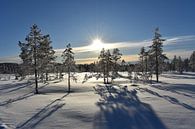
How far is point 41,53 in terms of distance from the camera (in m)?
48.9

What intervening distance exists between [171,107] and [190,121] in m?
6.30

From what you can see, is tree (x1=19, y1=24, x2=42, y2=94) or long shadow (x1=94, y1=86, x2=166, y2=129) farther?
tree (x1=19, y1=24, x2=42, y2=94)

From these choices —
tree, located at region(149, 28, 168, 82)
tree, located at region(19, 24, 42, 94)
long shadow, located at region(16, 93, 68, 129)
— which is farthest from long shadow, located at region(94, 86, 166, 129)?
tree, located at region(149, 28, 168, 82)

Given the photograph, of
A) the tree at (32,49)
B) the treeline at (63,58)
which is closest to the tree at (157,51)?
the treeline at (63,58)

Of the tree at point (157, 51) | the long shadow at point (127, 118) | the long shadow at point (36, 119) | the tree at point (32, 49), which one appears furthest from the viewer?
the tree at point (157, 51)

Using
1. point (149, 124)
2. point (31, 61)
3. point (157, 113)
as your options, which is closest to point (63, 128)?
point (149, 124)

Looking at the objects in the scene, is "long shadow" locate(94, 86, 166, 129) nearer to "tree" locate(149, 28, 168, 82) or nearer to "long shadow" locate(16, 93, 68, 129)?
"long shadow" locate(16, 93, 68, 129)

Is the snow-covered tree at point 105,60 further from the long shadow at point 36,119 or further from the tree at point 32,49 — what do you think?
the long shadow at point 36,119

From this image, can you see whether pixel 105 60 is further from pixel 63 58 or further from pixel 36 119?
pixel 36 119

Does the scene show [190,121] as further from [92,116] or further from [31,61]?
[31,61]

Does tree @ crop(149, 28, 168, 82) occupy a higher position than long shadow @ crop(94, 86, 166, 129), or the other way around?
tree @ crop(149, 28, 168, 82)

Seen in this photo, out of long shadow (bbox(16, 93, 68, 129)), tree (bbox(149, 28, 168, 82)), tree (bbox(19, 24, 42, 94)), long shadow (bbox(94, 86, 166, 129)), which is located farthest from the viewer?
tree (bbox(149, 28, 168, 82))

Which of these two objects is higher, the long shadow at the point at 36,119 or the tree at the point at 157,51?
the tree at the point at 157,51

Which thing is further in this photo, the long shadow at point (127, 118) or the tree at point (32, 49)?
the tree at point (32, 49)
